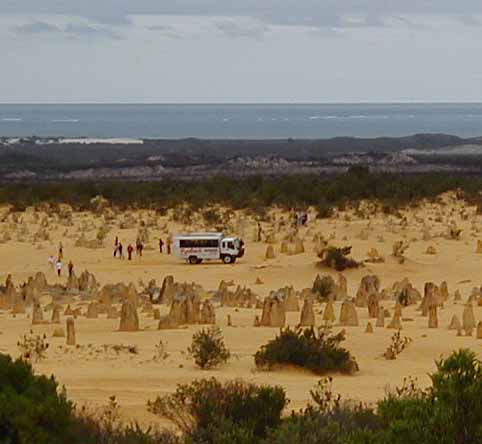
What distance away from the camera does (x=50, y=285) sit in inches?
1152

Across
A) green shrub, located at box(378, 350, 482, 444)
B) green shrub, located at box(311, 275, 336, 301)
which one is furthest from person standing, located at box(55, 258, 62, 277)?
green shrub, located at box(378, 350, 482, 444)

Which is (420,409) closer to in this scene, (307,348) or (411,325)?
(307,348)

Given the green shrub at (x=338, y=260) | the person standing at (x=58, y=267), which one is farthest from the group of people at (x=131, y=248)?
the green shrub at (x=338, y=260)

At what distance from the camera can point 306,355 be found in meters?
17.3

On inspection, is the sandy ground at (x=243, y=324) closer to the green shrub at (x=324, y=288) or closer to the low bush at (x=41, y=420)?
the green shrub at (x=324, y=288)

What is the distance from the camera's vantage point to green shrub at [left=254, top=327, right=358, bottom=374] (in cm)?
1705

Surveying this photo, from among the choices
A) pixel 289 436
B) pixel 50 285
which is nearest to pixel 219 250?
pixel 50 285

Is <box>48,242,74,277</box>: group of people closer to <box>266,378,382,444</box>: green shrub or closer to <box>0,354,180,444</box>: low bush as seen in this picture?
<box>0,354,180,444</box>: low bush

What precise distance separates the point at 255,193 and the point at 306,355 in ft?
123

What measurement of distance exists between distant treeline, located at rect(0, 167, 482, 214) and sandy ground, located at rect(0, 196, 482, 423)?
6760mm

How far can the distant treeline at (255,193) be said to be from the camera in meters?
51.8

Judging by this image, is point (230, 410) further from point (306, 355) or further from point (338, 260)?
point (338, 260)

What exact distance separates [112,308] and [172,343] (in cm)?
472

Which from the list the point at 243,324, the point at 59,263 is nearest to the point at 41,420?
the point at 243,324
